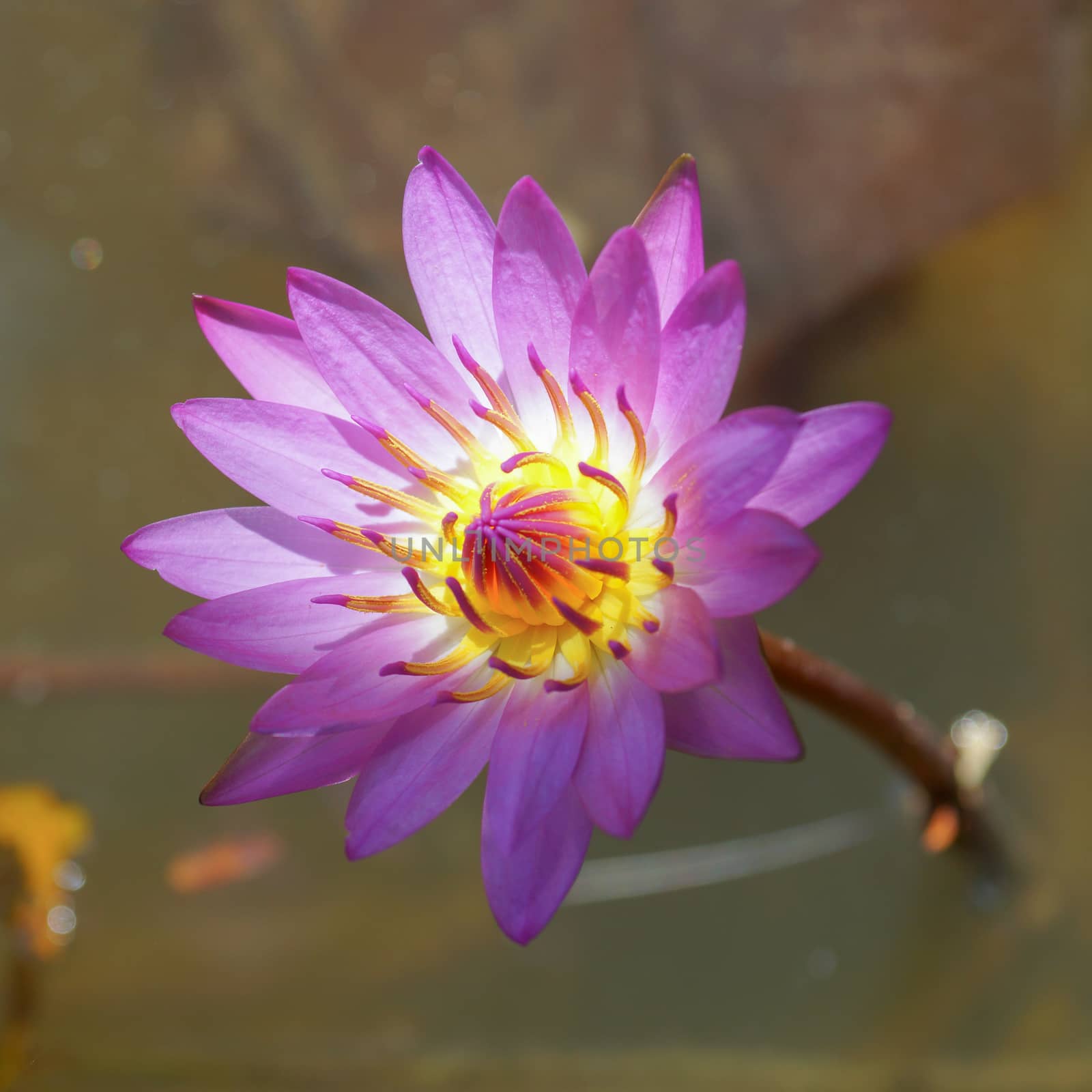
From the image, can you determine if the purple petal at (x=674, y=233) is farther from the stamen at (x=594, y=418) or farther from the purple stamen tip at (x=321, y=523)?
the purple stamen tip at (x=321, y=523)

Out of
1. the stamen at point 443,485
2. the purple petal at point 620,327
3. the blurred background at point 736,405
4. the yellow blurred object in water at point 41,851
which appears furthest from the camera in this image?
the yellow blurred object in water at point 41,851

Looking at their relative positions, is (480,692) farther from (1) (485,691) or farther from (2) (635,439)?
(2) (635,439)

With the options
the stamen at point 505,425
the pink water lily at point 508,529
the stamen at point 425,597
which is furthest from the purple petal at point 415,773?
the stamen at point 505,425

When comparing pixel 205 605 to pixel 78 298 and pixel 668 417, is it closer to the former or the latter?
pixel 668 417

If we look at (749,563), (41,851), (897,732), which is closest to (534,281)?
(749,563)

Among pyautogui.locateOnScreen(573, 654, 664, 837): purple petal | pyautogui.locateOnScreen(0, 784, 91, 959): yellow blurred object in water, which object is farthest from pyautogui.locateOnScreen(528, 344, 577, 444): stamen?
pyautogui.locateOnScreen(0, 784, 91, 959): yellow blurred object in water

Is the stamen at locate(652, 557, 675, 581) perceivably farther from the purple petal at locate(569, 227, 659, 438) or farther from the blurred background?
the blurred background
